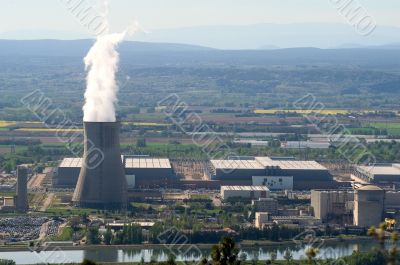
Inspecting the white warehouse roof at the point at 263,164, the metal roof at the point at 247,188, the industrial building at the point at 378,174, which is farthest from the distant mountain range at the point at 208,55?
the metal roof at the point at 247,188

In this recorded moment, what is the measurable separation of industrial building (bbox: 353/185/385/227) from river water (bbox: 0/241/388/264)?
225cm

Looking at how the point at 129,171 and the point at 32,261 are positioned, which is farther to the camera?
the point at 129,171

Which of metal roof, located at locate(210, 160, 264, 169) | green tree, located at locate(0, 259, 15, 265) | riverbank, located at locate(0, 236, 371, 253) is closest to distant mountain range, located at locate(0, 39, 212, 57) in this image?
metal roof, located at locate(210, 160, 264, 169)

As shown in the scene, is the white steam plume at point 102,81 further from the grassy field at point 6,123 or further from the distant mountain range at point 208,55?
the distant mountain range at point 208,55

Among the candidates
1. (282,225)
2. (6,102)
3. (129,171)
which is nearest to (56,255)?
(282,225)

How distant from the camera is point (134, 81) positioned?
94688 mm

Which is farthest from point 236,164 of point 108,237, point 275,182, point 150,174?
point 108,237

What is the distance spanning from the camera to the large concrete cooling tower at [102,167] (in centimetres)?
2814

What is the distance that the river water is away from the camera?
76.0 ft

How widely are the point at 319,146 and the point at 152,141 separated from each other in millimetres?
7177

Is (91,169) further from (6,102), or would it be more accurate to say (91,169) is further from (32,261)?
(6,102)

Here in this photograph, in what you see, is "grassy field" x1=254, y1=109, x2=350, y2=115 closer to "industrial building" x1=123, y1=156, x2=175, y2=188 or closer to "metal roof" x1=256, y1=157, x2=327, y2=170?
"metal roof" x1=256, y1=157, x2=327, y2=170

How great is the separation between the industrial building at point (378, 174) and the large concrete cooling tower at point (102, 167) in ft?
29.5

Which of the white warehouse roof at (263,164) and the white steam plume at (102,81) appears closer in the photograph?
the white steam plume at (102,81)
